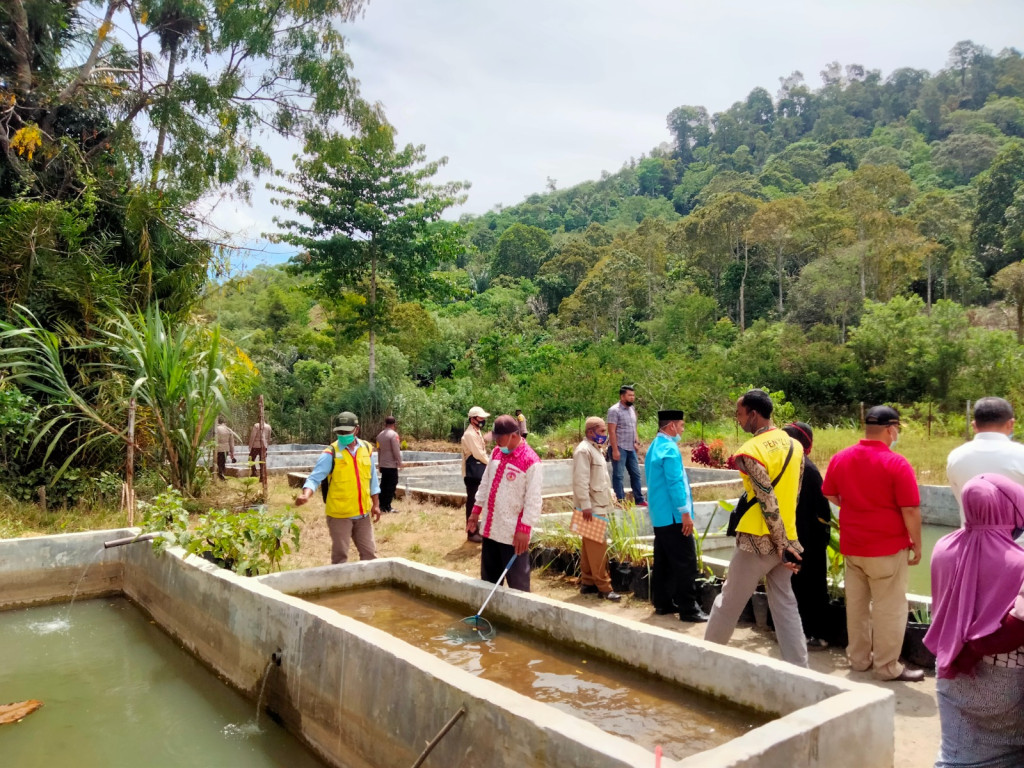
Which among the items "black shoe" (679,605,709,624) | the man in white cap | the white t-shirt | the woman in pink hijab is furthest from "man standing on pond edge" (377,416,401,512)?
the woman in pink hijab

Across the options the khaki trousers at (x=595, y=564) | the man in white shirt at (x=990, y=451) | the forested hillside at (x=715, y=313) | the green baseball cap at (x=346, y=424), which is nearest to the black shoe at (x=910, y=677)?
the man in white shirt at (x=990, y=451)

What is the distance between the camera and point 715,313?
40.8 metres

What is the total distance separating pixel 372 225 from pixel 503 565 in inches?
764

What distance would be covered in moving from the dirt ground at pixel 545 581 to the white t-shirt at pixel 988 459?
1.24 meters

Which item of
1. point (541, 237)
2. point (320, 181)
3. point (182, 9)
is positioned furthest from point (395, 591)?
point (541, 237)

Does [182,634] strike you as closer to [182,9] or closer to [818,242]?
[182,9]

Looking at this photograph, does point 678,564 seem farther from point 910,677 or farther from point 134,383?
point 134,383

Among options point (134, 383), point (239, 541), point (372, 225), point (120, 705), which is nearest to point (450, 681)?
point (120, 705)

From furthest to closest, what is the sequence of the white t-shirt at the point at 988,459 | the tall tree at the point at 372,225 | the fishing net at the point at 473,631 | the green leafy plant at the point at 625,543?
the tall tree at the point at 372,225 → the green leafy plant at the point at 625,543 → the fishing net at the point at 473,631 → the white t-shirt at the point at 988,459

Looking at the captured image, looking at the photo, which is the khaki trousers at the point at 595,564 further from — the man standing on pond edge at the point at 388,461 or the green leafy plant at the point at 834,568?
the man standing on pond edge at the point at 388,461

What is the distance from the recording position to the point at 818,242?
4009 cm

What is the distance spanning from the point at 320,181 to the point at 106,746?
66.7ft

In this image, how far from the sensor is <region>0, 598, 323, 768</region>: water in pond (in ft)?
15.5

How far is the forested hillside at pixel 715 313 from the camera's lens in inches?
998
